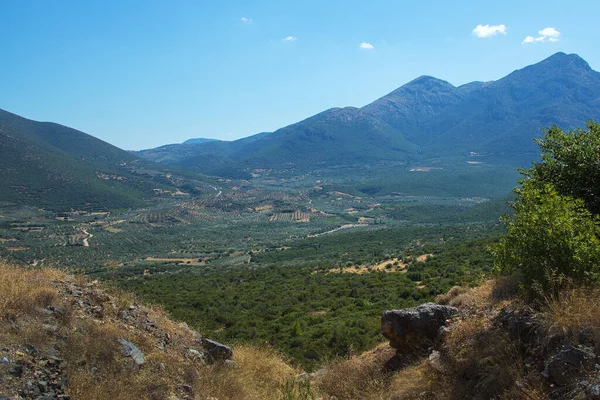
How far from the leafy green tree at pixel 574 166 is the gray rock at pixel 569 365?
5.49 m

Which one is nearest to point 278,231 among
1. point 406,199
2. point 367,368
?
point 406,199

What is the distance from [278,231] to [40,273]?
9185cm

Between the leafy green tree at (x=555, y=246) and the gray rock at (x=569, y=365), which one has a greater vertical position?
the leafy green tree at (x=555, y=246)

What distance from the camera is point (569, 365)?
4824mm

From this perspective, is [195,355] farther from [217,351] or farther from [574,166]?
[574,166]

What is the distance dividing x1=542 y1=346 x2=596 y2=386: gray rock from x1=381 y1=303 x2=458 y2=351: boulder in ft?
11.7

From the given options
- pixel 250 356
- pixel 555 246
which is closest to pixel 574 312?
pixel 555 246

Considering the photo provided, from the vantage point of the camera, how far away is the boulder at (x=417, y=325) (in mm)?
8672

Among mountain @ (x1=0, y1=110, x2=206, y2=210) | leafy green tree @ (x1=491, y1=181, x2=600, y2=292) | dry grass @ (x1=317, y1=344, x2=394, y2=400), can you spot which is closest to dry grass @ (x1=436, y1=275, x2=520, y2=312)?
leafy green tree @ (x1=491, y1=181, x2=600, y2=292)

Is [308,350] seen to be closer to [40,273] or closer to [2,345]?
[40,273]

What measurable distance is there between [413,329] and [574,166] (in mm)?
5617

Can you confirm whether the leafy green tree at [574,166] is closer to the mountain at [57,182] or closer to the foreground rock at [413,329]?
the foreground rock at [413,329]

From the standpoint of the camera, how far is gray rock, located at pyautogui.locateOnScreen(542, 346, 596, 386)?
469 centimetres

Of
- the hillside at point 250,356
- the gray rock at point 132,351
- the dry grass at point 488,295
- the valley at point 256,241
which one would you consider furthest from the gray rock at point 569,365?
the valley at point 256,241
